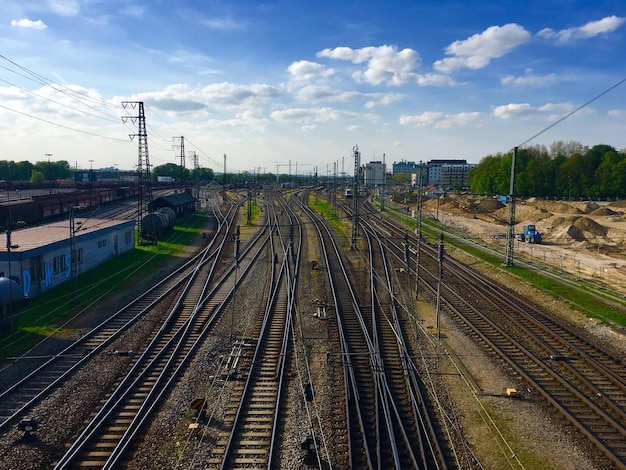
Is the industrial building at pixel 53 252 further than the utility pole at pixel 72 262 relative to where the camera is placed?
No

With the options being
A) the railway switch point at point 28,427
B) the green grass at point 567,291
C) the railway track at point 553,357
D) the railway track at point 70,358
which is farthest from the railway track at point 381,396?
the green grass at point 567,291

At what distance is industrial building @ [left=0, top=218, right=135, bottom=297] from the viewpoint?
80.5 ft

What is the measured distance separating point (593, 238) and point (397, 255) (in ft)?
74.4

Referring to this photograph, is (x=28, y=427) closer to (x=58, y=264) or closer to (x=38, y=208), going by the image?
(x=58, y=264)

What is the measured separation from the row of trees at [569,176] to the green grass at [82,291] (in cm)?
6578

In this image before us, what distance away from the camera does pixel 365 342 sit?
1942 centimetres

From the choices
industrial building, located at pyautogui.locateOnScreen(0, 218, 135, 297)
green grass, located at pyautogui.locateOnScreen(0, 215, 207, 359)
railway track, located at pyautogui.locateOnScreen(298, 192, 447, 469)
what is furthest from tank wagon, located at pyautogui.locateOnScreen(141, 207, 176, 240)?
railway track, located at pyautogui.locateOnScreen(298, 192, 447, 469)

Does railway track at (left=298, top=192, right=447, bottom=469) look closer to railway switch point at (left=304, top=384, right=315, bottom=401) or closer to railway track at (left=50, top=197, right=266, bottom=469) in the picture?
railway switch point at (left=304, top=384, right=315, bottom=401)

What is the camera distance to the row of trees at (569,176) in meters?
84.9

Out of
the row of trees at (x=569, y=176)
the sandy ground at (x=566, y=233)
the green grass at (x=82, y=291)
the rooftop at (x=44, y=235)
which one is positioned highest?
the row of trees at (x=569, y=176)

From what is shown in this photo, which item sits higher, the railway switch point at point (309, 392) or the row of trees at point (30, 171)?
the row of trees at point (30, 171)

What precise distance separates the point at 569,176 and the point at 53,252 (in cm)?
8707

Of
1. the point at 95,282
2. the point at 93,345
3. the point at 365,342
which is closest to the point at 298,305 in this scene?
the point at 365,342

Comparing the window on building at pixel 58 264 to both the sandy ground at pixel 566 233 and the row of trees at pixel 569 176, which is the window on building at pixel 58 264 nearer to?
the sandy ground at pixel 566 233
